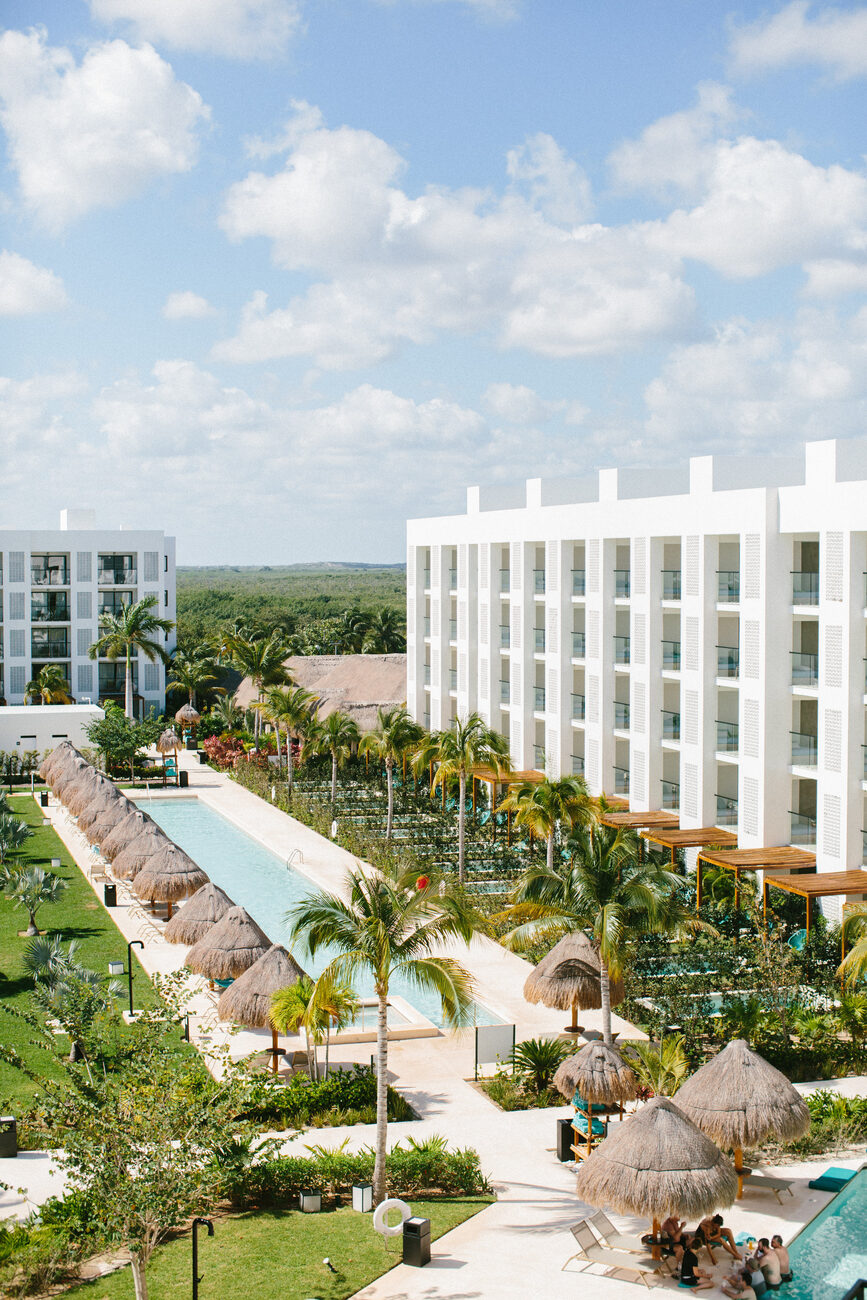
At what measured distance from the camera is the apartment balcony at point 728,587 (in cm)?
3375

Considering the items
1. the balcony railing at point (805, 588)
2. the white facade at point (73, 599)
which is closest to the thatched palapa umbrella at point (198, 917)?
the balcony railing at point (805, 588)

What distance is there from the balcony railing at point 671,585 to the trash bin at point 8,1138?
921 inches

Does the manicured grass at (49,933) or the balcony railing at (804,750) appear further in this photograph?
the balcony railing at (804,750)

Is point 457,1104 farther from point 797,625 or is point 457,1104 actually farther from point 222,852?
point 222,852

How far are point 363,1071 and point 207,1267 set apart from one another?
6349 millimetres

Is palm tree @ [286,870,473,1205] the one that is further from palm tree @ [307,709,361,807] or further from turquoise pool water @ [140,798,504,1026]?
palm tree @ [307,709,361,807]

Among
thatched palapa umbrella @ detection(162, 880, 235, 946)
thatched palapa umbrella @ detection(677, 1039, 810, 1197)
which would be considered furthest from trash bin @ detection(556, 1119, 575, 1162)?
thatched palapa umbrella @ detection(162, 880, 235, 946)

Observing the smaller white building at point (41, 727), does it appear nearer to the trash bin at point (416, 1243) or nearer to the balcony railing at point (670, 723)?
the balcony railing at point (670, 723)

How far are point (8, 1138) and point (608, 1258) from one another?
8.75m

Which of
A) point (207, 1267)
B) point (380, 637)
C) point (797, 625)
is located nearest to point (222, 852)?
point (797, 625)

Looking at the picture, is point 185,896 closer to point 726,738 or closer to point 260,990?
point 260,990

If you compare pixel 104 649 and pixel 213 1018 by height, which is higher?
pixel 104 649

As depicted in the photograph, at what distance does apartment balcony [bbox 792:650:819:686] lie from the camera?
104 ft

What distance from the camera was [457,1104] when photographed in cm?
2120
